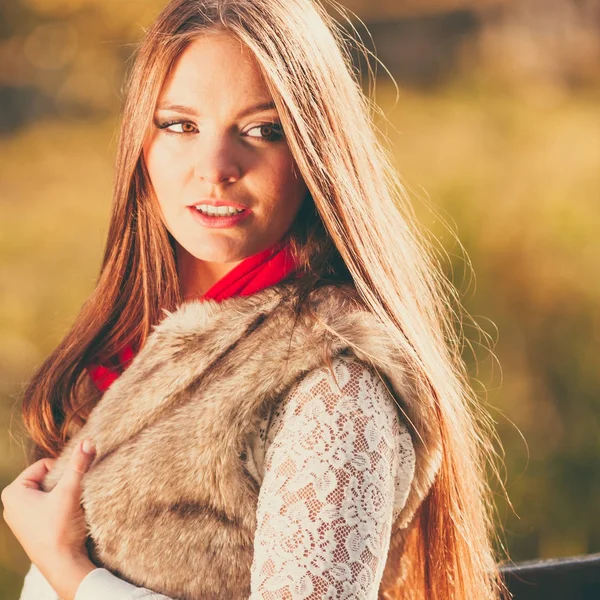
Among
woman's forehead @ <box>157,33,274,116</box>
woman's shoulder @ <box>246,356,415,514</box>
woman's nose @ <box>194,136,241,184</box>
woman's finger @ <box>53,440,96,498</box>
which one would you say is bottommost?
woman's finger @ <box>53,440,96,498</box>

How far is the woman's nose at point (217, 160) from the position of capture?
4.57 ft

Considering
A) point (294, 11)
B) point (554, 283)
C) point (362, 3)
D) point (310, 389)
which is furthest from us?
point (362, 3)

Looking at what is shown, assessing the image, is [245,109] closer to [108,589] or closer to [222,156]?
[222,156]

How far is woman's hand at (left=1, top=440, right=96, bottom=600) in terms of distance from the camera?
1400 millimetres

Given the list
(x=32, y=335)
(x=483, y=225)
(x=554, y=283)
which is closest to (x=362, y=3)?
(x=483, y=225)

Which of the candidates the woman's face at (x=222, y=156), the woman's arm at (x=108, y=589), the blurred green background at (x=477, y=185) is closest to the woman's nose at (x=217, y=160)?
the woman's face at (x=222, y=156)

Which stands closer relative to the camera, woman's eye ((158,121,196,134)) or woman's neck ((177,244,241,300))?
woman's eye ((158,121,196,134))

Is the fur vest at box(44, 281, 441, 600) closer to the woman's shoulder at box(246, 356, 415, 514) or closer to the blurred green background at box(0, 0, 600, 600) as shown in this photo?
the woman's shoulder at box(246, 356, 415, 514)

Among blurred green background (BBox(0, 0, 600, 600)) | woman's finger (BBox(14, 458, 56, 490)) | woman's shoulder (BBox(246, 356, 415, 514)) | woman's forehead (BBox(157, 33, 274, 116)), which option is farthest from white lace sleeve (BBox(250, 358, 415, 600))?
blurred green background (BBox(0, 0, 600, 600))

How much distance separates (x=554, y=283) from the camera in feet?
15.7

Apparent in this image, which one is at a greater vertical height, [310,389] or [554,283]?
[310,389]

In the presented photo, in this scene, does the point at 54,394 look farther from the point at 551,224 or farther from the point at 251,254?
the point at 551,224

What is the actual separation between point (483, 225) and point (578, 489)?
4.84 feet

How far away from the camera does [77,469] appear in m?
1.45
